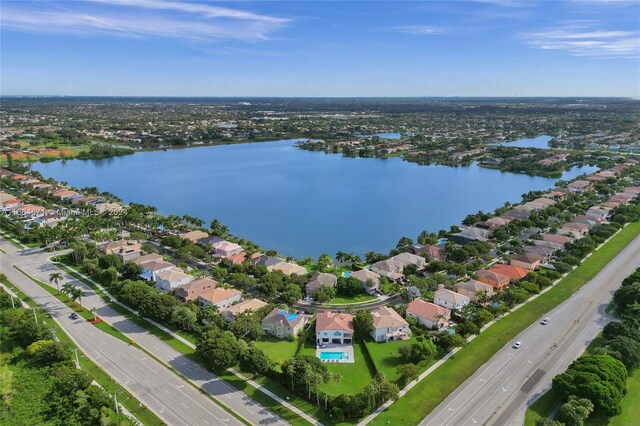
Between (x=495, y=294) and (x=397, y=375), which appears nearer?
(x=397, y=375)

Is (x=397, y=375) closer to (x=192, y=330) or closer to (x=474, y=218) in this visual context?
(x=192, y=330)

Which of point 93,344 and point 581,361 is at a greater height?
point 581,361

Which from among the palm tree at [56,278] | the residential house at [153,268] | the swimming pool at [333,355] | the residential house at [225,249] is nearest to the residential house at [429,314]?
the swimming pool at [333,355]

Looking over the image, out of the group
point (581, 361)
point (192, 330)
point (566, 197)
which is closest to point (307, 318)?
point (192, 330)

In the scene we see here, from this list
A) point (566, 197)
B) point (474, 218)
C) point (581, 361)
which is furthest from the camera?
point (566, 197)

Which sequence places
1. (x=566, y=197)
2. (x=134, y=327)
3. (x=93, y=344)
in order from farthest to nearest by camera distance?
1. (x=566, y=197)
2. (x=134, y=327)
3. (x=93, y=344)

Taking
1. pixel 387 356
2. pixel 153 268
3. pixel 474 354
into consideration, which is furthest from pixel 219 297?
pixel 474 354
